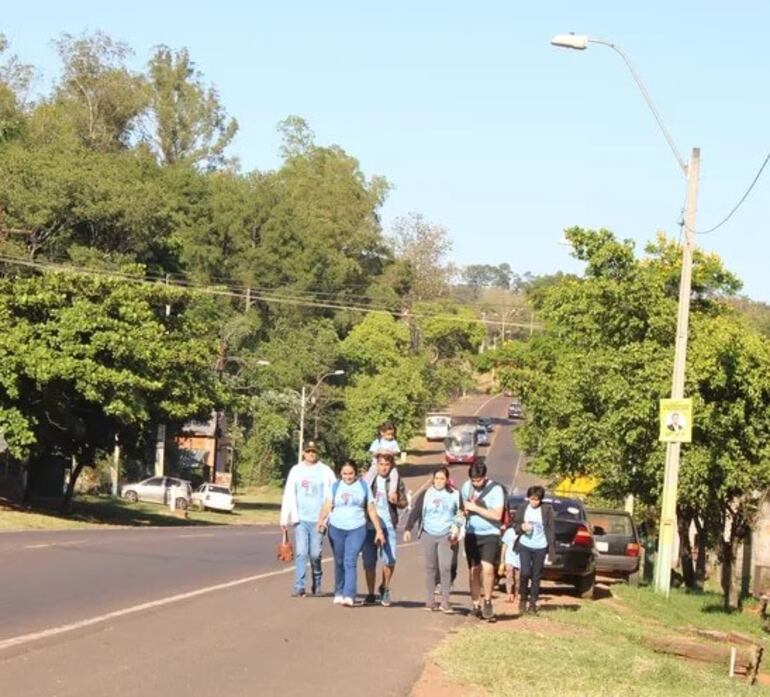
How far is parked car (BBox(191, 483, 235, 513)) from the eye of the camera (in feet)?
197

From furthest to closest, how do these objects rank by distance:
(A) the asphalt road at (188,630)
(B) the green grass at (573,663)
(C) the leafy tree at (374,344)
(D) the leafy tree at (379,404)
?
(C) the leafy tree at (374,344) → (D) the leafy tree at (379,404) → (B) the green grass at (573,663) → (A) the asphalt road at (188,630)

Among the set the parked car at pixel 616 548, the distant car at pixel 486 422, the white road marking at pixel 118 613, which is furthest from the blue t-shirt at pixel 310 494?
the distant car at pixel 486 422

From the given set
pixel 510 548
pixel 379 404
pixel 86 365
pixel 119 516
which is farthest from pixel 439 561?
pixel 379 404

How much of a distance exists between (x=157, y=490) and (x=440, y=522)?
46371mm

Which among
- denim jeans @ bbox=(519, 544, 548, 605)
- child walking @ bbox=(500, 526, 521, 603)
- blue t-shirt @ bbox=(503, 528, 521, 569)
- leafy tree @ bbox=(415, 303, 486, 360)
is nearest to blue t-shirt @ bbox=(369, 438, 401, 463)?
denim jeans @ bbox=(519, 544, 548, 605)

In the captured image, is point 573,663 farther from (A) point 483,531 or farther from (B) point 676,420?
(B) point 676,420

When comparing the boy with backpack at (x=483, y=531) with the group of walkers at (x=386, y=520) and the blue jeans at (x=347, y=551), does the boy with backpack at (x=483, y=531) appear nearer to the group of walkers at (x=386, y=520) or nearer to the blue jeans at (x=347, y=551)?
the group of walkers at (x=386, y=520)

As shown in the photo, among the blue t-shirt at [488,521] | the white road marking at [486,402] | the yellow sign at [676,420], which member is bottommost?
the blue t-shirt at [488,521]

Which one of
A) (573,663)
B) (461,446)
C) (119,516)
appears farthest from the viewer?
(461,446)

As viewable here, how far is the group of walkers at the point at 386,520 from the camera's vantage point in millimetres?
16062

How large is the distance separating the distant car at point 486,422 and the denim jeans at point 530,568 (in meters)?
87.3

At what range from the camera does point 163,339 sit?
4303 centimetres

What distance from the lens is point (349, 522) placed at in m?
16.0

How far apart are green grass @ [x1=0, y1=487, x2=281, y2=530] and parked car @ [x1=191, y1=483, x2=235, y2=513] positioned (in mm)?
549
